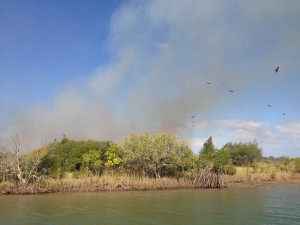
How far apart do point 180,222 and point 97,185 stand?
21.7 meters

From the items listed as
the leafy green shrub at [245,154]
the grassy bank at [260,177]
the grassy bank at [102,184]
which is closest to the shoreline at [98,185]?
the grassy bank at [102,184]

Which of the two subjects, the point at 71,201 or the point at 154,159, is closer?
the point at 71,201

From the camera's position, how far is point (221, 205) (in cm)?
2773

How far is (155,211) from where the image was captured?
25.0m

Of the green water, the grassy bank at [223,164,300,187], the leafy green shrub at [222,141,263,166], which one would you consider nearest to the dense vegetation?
the grassy bank at [223,164,300,187]

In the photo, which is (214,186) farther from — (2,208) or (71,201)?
(2,208)

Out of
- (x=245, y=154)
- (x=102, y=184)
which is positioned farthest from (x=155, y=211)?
(x=245, y=154)

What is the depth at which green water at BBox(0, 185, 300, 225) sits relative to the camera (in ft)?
70.4

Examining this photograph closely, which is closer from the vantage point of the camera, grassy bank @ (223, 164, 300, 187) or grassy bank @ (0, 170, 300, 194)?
grassy bank @ (0, 170, 300, 194)

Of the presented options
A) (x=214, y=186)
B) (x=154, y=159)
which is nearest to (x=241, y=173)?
(x=214, y=186)

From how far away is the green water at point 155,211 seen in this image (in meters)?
21.5

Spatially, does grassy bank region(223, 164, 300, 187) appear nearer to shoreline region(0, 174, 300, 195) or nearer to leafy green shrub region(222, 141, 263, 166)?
shoreline region(0, 174, 300, 195)

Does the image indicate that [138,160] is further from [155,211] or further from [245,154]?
[245,154]

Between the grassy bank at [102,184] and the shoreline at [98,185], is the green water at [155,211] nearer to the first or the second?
the shoreline at [98,185]
